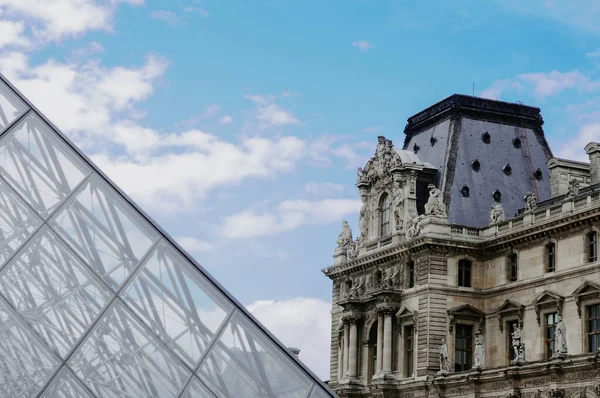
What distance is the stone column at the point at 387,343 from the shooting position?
161 ft

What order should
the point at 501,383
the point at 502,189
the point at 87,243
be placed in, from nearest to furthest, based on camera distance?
the point at 87,243
the point at 501,383
the point at 502,189

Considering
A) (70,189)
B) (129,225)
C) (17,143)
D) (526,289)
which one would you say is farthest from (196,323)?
(526,289)

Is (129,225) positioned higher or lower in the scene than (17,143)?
lower

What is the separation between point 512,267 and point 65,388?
118ft

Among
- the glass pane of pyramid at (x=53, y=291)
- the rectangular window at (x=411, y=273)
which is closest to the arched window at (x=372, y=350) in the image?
the rectangular window at (x=411, y=273)

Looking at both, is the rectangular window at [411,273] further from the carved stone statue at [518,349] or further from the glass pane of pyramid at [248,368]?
the glass pane of pyramid at [248,368]

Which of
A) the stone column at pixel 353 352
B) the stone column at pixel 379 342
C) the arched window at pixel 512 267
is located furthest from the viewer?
the stone column at pixel 353 352

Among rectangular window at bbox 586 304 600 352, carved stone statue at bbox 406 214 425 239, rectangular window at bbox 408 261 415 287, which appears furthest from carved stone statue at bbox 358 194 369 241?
rectangular window at bbox 586 304 600 352

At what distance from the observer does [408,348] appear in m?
49.0

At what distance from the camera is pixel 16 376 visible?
1349 centimetres

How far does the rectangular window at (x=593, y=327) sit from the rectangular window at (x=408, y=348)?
34.3 ft

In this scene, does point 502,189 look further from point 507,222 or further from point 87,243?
point 87,243

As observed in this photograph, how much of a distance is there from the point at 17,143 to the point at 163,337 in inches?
140

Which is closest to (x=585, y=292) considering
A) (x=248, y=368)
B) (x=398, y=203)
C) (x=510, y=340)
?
(x=510, y=340)
